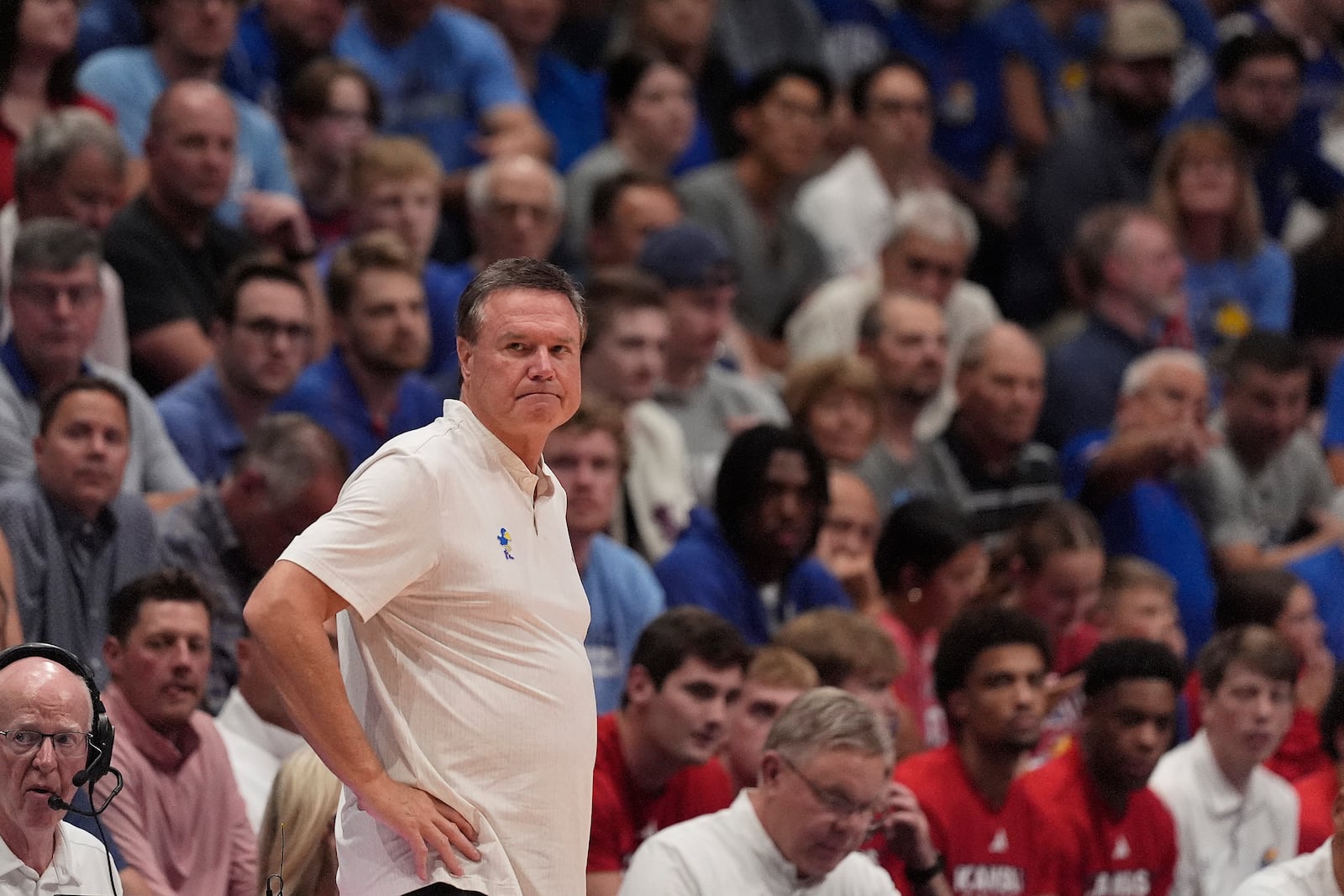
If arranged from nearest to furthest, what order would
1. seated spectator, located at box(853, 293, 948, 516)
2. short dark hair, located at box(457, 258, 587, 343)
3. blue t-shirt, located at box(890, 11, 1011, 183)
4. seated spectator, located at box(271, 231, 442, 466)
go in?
short dark hair, located at box(457, 258, 587, 343) < seated spectator, located at box(271, 231, 442, 466) < seated spectator, located at box(853, 293, 948, 516) < blue t-shirt, located at box(890, 11, 1011, 183)

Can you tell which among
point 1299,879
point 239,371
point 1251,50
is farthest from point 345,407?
point 1251,50

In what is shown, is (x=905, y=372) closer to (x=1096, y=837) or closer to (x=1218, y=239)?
(x=1218, y=239)

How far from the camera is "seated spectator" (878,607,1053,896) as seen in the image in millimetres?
5199

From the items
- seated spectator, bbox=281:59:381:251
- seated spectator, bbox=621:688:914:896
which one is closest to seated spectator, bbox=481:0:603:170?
seated spectator, bbox=281:59:381:251

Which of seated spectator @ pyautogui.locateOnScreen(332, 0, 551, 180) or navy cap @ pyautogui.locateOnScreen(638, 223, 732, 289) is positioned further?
seated spectator @ pyautogui.locateOnScreen(332, 0, 551, 180)

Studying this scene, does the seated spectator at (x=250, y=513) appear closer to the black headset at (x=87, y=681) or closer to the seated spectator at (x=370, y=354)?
the seated spectator at (x=370, y=354)

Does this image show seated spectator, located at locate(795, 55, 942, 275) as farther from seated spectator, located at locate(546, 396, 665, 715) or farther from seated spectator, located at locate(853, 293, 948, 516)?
seated spectator, located at locate(546, 396, 665, 715)

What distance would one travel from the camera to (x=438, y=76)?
8297mm

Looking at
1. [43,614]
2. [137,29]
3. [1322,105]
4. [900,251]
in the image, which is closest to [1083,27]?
[1322,105]

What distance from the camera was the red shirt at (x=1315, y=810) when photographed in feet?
19.0

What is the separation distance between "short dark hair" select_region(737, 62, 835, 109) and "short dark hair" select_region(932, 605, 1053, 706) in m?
3.72

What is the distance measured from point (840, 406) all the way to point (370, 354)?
5.25 feet

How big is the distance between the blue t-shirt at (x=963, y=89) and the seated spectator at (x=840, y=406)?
2882 millimetres

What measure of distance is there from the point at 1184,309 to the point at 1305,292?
2.32 feet
